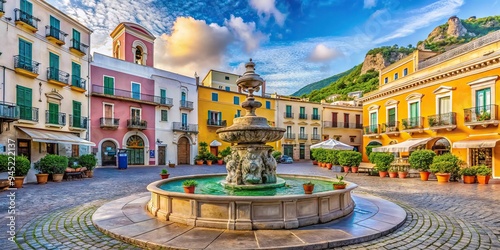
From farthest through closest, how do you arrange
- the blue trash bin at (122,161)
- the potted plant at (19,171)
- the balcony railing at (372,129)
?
the balcony railing at (372,129) → the blue trash bin at (122,161) → the potted plant at (19,171)

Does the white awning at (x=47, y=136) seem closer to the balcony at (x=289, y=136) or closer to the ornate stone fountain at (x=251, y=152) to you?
the ornate stone fountain at (x=251, y=152)

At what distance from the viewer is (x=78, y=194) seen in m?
10.1

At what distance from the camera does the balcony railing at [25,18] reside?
16247 mm

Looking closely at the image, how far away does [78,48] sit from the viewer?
70.3 feet

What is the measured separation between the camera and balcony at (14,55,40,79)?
16.1m

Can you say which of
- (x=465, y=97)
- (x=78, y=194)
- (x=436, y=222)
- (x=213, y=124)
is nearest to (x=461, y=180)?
(x=465, y=97)

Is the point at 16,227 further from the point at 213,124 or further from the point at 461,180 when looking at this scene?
the point at 213,124

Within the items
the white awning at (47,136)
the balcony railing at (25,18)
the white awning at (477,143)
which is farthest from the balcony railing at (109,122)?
the white awning at (477,143)

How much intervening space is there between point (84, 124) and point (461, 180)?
26584 mm

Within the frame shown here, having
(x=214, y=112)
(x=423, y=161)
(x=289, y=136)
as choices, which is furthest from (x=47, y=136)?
(x=289, y=136)

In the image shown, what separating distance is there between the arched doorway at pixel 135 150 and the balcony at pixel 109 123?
7.33ft

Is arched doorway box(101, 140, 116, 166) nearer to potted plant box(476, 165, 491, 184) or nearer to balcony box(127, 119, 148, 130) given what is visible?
balcony box(127, 119, 148, 130)

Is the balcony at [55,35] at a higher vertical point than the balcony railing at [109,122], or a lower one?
higher

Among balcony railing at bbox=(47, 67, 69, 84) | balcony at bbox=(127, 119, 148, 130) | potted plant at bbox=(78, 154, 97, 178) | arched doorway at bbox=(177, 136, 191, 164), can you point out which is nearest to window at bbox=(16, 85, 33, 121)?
balcony railing at bbox=(47, 67, 69, 84)
